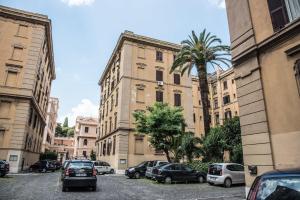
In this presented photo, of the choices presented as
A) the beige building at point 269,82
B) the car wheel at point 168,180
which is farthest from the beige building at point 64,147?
the beige building at point 269,82

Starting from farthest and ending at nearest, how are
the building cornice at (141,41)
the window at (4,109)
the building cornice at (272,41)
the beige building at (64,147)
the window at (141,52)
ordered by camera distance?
the beige building at (64,147) < the window at (141,52) < the building cornice at (141,41) < the window at (4,109) < the building cornice at (272,41)

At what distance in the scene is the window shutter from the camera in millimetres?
8820

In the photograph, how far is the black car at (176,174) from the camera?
1717 centimetres

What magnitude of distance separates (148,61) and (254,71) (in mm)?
25636

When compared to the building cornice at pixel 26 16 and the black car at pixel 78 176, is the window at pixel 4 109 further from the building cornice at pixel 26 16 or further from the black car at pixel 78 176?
the black car at pixel 78 176

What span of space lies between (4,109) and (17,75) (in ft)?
14.1

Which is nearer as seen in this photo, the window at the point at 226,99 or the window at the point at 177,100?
the window at the point at 177,100

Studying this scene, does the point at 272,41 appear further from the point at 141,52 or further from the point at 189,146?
the point at 141,52

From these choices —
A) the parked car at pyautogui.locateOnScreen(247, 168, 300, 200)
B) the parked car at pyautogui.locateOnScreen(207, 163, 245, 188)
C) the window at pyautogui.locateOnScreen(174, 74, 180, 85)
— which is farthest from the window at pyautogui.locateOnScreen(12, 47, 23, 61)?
the parked car at pyautogui.locateOnScreen(247, 168, 300, 200)

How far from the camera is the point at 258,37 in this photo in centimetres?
970

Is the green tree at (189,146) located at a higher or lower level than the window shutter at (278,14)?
lower

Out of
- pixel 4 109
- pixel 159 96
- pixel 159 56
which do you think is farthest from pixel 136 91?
pixel 4 109

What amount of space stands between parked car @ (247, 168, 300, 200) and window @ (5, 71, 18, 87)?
28.9 metres

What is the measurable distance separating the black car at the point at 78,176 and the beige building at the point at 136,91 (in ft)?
52.4
